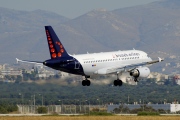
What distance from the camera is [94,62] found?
443 feet

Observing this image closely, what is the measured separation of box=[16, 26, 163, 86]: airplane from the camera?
433 feet

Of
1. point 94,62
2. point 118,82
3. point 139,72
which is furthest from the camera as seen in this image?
point 118,82

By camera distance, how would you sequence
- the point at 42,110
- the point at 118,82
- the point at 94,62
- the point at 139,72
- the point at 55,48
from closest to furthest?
the point at 55,48
the point at 94,62
the point at 139,72
the point at 118,82
the point at 42,110

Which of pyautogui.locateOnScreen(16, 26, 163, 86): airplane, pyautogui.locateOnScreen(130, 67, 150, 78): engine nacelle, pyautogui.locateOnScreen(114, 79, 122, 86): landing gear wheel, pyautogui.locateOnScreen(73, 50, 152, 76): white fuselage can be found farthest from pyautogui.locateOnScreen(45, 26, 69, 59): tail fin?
pyautogui.locateOnScreen(130, 67, 150, 78): engine nacelle

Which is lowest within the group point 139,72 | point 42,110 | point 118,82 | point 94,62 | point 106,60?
point 42,110

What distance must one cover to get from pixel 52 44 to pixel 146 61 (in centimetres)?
1668

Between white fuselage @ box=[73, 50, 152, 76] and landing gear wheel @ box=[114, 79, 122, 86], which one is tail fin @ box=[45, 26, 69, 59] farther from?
landing gear wheel @ box=[114, 79, 122, 86]

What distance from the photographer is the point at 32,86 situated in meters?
184

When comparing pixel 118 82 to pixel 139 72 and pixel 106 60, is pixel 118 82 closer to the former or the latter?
pixel 139 72

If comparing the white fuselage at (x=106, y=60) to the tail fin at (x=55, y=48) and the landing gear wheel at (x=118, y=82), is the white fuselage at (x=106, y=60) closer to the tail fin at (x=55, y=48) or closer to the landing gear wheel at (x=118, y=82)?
the tail fin at (x=55, y=48)

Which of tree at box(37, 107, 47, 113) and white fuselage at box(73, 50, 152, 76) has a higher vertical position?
white fuselage at box(73, 50, 152, 76)

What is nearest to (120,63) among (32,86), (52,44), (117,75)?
(117,75)

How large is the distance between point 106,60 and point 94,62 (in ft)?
8.88

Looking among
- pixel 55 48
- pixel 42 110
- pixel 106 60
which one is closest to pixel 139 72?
pixel 106 60
